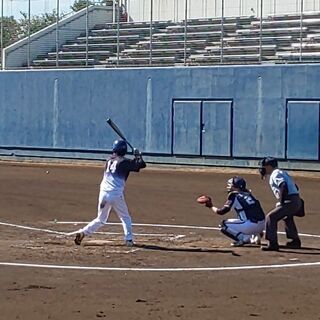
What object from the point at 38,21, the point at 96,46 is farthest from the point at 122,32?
the point at 38,21

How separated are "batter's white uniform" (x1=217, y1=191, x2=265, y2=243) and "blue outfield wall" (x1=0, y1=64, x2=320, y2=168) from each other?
18.9 metres

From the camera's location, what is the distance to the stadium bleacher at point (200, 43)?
1452 inches

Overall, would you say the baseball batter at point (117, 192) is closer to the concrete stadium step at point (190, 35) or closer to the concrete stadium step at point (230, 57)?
the concrete stadium step at point (230, 57)

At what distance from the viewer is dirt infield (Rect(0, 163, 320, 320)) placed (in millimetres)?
9508

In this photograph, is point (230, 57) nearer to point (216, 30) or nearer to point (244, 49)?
point (244, 49)

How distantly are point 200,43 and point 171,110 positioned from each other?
12.7ft

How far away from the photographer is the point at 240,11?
42094 mm

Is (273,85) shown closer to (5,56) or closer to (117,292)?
(5,56)

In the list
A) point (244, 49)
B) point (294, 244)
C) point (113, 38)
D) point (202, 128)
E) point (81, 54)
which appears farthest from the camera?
point (81, 54)

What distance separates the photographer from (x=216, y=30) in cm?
4062

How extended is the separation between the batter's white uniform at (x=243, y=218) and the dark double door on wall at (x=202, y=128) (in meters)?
20.8

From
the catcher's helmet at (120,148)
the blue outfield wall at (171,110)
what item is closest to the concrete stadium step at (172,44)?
the blue outfield wall at (171,110)

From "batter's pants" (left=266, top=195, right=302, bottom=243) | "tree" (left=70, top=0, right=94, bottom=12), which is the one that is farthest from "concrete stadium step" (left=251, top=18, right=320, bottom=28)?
"batter's pants" (left=266, top=195, right=302, bottom=243)

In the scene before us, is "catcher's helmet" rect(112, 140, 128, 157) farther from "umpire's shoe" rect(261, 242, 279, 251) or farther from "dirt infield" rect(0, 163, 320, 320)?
"umpire's shoe" rect(261, 242, 279, 251)
